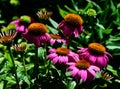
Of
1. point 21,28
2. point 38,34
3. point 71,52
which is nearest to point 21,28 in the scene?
point 21,28

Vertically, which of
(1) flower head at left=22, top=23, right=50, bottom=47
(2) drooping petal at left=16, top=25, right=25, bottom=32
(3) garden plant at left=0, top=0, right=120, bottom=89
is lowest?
(3) garden plant at left=0, top=0, right=120, bottom=89

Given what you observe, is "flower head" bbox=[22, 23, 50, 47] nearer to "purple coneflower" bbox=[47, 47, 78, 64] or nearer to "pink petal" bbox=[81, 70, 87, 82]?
"purple coneflower" bbox=[47, 47, 78, 64]

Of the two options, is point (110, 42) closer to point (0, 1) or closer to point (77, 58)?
point (77, 58)

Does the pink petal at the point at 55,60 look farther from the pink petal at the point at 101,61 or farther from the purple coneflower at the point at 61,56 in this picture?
the pink petal at the point at 101,61

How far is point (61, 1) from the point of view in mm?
3225

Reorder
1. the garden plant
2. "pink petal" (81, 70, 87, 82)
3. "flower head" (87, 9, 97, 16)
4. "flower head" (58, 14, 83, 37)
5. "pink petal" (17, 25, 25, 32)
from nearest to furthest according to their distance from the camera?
"pink petal" (81, 70, 87, 82) < the garden plant < "flower head" (58, 14, 83, 37) < "pink petal" (17, 25, 25, 32) < "flower head" (87, 9, 97, 16)

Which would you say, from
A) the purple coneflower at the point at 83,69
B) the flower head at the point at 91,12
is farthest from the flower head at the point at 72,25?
Result: the flower head at the point at 91,12

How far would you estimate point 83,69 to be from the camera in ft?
5.86

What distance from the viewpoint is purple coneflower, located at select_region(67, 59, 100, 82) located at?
5.72ft

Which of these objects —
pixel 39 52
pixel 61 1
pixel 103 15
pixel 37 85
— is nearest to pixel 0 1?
pixel 61 1

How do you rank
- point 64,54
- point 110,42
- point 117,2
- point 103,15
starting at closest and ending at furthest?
point 64,54, point 110,42, point 103,15, point 117,2

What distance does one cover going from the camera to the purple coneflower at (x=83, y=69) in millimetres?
1744

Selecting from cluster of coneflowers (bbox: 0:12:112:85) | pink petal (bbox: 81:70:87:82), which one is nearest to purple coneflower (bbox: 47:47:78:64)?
cluster of coneflowers (bbox: 0:12:112:85)

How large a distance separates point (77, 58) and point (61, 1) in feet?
4.69
